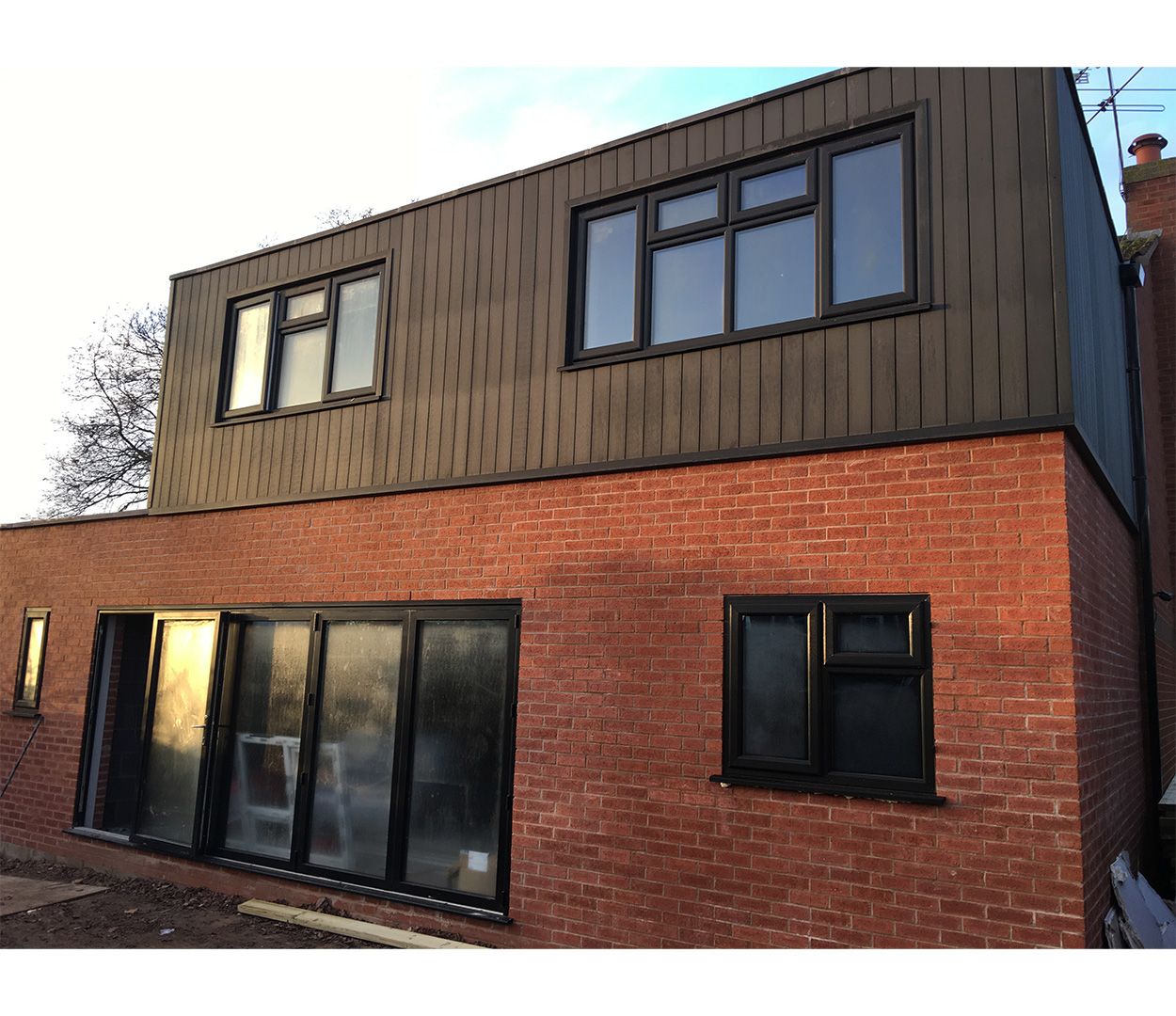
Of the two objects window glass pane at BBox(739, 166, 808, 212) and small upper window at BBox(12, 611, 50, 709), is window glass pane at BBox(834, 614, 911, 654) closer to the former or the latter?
window glass pane at BBox(739, 166, 808, 212)

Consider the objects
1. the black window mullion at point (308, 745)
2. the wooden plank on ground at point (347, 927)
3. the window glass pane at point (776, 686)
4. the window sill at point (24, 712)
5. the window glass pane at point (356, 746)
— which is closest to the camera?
the window glass pane at point (776, 686)

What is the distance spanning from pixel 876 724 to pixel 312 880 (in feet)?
15.9

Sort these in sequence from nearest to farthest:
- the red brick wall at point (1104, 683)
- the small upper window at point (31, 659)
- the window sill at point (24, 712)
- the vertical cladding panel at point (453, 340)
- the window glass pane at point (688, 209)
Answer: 1. the red brick wall at point (1104, 683)
2. the window glass pane at point (688, 209)
3. the vertical cladding panel at point (453, 340)
4. the window sill at point (24, 712)
5. the small upper window at point (31, 659)

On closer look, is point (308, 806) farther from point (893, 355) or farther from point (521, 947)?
point (893, 355)

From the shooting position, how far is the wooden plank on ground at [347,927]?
6.58 metres

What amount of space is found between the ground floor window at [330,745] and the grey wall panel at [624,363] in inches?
51.8

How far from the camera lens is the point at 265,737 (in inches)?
328

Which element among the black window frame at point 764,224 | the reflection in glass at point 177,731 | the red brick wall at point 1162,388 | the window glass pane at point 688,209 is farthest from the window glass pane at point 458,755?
the red brick wall at point 1162,388

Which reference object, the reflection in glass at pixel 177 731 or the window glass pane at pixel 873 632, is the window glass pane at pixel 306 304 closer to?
the reflection in glass at pixel 177 731

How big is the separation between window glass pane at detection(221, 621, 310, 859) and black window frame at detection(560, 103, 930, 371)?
3762mm

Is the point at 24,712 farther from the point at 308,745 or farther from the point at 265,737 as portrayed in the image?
the point at 308,745

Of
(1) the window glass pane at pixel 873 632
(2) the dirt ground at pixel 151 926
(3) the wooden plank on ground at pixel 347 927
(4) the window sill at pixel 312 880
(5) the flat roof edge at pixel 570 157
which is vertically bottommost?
(2) the dirt ground at pixel 151 926

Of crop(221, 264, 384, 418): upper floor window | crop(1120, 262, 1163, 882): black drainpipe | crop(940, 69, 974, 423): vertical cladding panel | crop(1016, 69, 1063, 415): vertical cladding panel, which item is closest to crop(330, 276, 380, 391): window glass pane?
crop(221, 264, 384, 418): upper floor window

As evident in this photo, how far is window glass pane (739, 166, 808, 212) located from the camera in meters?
6.36
